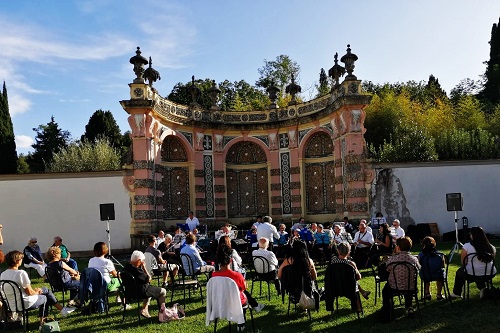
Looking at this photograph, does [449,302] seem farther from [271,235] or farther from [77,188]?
[77,188]

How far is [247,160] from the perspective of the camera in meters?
22.1

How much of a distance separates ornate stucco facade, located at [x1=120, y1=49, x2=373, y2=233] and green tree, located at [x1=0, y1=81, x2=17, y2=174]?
1693 cm

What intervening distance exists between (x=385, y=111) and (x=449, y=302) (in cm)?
2292

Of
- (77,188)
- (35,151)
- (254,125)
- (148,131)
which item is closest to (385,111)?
(254,125)

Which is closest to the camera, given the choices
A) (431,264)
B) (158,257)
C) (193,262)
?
(431,264)

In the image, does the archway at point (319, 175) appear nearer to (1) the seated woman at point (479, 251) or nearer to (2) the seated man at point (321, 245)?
(2) the seated man at point (321, 245)

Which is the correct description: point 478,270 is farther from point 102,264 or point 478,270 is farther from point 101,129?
point 101,129

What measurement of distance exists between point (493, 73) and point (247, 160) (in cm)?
2817

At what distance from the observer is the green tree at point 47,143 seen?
43.5m

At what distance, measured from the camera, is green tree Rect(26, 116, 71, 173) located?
43469 mm

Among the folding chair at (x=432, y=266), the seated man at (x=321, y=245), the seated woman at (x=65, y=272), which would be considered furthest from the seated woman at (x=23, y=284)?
the seated man at (x=321, y=245)

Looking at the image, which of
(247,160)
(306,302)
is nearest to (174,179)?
(247,160)

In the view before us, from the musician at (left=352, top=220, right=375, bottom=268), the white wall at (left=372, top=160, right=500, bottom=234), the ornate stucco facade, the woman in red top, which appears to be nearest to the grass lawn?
the woman in red top

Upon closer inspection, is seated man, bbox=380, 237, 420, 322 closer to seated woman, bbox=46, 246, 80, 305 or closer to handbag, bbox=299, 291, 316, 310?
handbag, bbox=299, 291, 316, 310
